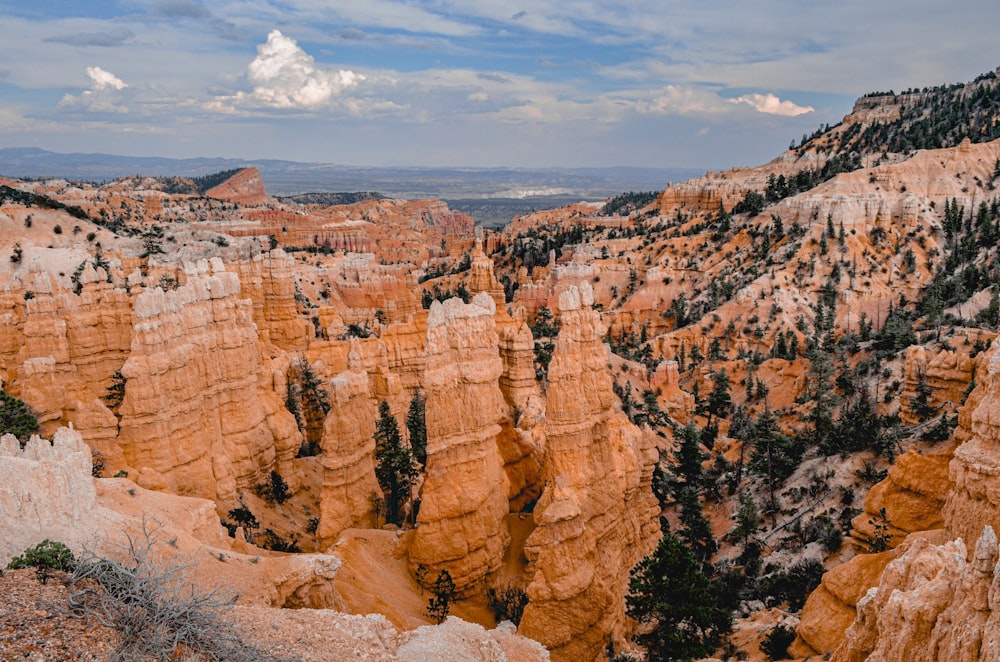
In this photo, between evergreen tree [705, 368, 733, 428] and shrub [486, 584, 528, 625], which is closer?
shrub [486, 584, 528, 625]

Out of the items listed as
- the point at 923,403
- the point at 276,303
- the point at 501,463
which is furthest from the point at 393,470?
the point at 923,403

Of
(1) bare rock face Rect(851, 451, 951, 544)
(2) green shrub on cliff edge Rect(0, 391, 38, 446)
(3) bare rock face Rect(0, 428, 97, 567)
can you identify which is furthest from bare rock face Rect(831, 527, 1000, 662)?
(2) green shrub on cliff edge Rect(0, 391, 38, 446)

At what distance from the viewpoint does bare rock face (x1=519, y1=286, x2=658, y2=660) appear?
808 inches

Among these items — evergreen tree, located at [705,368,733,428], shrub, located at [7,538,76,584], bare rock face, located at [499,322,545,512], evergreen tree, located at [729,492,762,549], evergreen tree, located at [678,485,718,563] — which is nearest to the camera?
shrub, located at [7,538,76,584]

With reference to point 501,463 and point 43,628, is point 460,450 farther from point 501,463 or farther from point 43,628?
point 43,628

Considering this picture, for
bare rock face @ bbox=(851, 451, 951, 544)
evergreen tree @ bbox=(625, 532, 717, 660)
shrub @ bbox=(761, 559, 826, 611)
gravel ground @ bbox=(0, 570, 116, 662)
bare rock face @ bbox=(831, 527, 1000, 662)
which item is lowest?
shrub @ bbox=(761, 559, 826, 611)

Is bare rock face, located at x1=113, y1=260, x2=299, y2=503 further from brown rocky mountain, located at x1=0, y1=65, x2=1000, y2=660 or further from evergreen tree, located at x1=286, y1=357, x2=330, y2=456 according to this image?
evergreen tree, located at x1=286, y1=357, x2=330, y2=456

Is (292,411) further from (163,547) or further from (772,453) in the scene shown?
(772,453)

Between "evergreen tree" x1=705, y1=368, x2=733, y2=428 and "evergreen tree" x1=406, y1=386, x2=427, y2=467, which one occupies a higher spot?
"evergreen tree" x1=406, y1=386, x2=427, y2=467

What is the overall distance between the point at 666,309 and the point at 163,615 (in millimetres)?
77670

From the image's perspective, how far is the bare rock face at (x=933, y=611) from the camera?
30.7 feet

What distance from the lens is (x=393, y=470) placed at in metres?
28.3

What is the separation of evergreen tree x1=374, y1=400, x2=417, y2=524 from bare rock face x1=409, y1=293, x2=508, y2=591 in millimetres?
5534

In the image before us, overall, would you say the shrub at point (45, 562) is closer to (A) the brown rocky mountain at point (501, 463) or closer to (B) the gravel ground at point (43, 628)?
(B) the gravel ground at point (43, 628)
